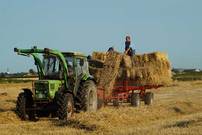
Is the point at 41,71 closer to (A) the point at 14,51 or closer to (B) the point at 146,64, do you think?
(A) the point at 14,51

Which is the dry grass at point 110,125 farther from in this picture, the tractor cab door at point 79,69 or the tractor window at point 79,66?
the tractor window at point 79,66

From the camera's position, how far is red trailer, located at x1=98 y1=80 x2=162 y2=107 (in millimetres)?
27328

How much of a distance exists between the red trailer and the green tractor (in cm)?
461

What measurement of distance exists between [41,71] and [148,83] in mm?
9121

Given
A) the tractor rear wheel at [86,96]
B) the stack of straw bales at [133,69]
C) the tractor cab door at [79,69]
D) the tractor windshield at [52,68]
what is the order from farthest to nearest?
the stack of straw bales at [133,69], the tractor cab door at [79,69], the tractor rear wheel at [86,96], the tractor windshield at [52,68]

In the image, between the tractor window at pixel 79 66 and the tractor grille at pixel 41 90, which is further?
the tractor window at pixel 79 66

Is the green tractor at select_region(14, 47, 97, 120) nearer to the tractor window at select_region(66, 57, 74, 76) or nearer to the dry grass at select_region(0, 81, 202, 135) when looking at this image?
the tractor window at select_region(66, 57, 74, 76)

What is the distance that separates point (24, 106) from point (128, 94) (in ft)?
29.9

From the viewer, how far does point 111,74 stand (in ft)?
90.6

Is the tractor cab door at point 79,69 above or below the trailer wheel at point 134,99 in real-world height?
above

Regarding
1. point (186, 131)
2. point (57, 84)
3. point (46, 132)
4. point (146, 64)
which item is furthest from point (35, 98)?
point (146, 64)

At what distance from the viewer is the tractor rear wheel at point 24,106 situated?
2072 centimetres

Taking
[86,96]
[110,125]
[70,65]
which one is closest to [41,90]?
[70,65]

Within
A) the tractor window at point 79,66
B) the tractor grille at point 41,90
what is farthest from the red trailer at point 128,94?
the tractor grille at point 41,90
